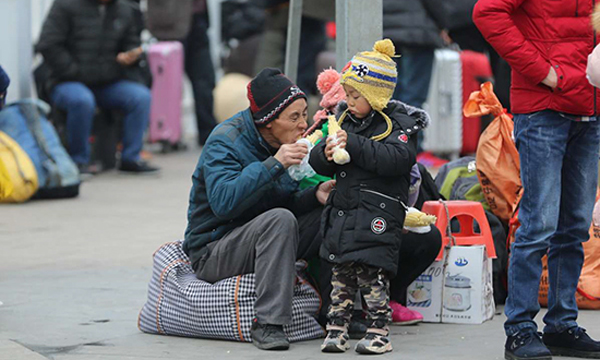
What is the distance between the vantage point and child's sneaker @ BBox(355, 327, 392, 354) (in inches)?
182

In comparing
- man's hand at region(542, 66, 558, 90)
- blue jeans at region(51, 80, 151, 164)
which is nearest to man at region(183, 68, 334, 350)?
man's hand at region(542, 66, 558, 90)

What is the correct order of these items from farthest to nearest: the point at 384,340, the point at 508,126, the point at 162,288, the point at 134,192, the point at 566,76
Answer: the point at 134,192, the point at 508,126, the point at 162,288, the point at 384,340, the point at 566,76

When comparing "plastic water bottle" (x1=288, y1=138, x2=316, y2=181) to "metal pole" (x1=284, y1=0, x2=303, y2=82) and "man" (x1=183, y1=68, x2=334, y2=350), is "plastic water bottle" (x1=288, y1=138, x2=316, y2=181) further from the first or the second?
"metal pole" (x1=284, y1=0, x2=303, y2=82)

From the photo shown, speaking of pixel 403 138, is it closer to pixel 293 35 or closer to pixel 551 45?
pixel 551 45

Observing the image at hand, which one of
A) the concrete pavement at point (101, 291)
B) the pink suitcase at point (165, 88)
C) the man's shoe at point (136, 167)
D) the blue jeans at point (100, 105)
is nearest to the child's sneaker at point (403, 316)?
the concrete pavement at point (101, 291)

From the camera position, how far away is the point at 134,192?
952 cm

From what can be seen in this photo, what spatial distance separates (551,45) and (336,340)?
55.9 inches

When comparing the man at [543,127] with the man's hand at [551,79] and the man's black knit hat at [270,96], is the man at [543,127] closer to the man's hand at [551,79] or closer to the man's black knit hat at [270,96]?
the man's hand at [551,79]

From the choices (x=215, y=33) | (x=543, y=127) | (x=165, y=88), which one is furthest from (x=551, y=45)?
(x=215, y=33)

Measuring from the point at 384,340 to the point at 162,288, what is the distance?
1004mm

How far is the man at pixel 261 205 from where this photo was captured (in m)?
4.72

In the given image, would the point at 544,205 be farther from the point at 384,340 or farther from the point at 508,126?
the point at 508,126

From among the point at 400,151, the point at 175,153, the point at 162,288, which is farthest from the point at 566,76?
the point at 175,153

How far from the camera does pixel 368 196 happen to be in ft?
15.1
